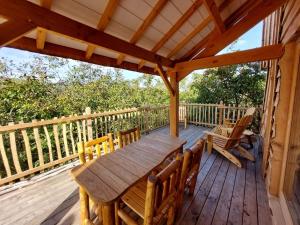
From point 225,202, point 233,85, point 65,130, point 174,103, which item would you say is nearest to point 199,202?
point 225,202

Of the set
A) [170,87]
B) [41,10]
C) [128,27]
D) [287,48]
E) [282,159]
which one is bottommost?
[282,159]

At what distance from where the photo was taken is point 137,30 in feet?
7.32

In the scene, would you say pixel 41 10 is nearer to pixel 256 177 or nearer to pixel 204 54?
pixel 204 54

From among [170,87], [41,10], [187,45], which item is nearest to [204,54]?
[187,45]

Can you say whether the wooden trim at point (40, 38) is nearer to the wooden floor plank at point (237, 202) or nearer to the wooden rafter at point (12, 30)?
the wooden rafter at point (12, 30)

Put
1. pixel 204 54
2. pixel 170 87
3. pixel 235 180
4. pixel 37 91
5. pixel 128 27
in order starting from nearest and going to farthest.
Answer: pixel 128 27
pixel 235 180
pixel 204 54
pixel 170 87
pixel 37 91

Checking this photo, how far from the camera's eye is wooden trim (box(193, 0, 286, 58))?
7.80 feet

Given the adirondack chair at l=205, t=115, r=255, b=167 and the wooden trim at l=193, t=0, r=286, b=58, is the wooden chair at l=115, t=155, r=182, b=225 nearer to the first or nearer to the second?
the adirondack chair at l=205, t=115, r=255, b=167

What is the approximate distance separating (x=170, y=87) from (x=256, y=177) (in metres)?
2.36

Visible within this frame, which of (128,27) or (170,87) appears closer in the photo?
(128,27)

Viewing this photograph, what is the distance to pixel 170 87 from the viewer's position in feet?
11.6

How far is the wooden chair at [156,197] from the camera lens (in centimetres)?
113

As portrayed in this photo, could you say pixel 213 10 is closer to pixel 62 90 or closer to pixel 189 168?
pixel 189 168

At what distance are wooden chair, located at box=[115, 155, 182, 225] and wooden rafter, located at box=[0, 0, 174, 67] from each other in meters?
1.63
